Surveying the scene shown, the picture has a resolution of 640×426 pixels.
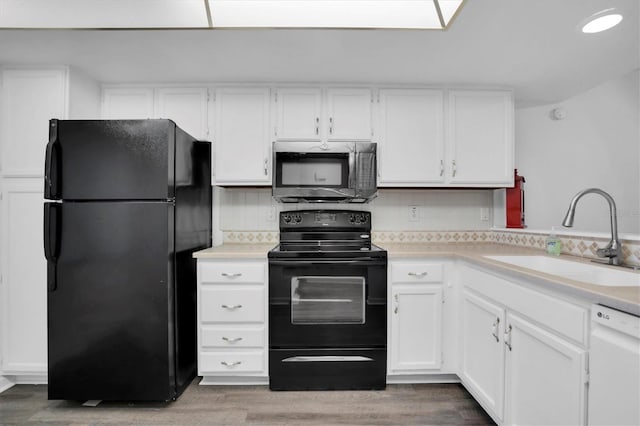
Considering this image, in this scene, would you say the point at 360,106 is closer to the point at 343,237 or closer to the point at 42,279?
the point at 343,237

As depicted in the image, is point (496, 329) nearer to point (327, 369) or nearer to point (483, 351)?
point (483, 351)

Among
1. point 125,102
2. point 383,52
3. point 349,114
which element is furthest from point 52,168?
point 383,52

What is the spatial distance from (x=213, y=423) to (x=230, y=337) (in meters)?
0.49

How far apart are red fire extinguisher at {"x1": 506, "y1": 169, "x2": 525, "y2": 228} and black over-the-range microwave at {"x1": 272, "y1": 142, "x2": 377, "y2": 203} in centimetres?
133

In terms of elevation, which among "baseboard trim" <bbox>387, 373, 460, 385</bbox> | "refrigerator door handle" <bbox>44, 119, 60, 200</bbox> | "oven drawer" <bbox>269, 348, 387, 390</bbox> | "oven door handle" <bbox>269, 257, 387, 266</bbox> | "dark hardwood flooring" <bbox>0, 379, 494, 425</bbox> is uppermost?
"refrigerator door handle" <bbox>44, 119, 60, 200</bbox>

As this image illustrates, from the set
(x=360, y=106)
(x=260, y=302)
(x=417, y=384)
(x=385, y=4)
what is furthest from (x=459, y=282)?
(x=385, y=4)

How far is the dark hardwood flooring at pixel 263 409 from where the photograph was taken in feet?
5.90

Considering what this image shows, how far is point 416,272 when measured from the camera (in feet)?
7.06

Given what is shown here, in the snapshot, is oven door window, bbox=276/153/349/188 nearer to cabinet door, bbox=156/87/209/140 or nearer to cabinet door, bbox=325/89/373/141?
cabinet door, bbox=325/89/373/141

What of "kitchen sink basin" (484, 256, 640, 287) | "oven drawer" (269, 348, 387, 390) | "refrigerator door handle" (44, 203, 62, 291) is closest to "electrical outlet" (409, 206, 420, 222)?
"kitchen sink basin" (484, 256, 640, 287)

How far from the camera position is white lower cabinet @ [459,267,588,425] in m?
1.12

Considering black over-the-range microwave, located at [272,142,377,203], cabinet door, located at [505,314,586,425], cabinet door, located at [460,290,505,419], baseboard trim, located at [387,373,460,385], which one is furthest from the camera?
black over-the-range microwave, located at [272,142,377,203]

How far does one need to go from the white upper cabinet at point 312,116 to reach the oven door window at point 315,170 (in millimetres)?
184

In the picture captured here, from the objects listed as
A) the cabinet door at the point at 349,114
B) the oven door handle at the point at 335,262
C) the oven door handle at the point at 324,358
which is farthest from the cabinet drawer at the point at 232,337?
the cabinet door at the point at 349,114
